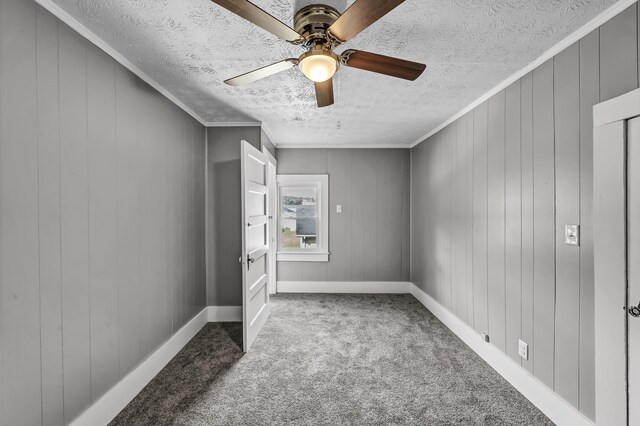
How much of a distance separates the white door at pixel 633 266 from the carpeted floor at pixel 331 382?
2.20ft

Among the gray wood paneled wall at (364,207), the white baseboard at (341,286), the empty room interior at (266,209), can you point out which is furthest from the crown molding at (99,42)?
the white baseboard at (341,286)

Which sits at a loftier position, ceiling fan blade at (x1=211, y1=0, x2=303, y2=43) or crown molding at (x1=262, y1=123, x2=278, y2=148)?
crown molding at (x1=262, y1=123, x2=278, y2=148)

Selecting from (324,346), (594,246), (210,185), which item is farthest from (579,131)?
(210,185)

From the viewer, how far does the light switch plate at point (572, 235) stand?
185 cm

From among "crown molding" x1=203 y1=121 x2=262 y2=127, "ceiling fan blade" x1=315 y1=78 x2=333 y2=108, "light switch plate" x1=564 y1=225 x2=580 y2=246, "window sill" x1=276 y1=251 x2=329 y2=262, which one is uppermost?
"crown molding" x1=203 y1=121 x2=262 y2=127

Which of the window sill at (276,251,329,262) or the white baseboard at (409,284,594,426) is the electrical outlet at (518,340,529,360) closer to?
the white baseboard at (409,284,594,426)

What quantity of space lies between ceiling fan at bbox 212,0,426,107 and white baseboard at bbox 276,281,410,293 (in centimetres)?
369

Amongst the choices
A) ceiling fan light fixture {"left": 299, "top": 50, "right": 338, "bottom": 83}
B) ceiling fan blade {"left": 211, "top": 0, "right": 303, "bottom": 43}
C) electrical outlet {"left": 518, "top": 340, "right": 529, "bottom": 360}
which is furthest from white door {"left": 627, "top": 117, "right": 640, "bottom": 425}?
ceiling fan blade {"left": 211, "top": 0, "right": 303, "bottom": 43}

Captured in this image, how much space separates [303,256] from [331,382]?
2629mm

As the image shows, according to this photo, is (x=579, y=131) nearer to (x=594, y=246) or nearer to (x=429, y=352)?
(x=594, y=246)

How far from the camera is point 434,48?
6.53ft

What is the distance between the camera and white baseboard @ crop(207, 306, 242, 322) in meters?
3.63

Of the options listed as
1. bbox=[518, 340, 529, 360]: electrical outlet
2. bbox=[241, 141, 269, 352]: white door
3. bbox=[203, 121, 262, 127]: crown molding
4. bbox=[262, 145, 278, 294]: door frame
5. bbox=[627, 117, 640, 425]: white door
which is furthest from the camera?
bbox=[262, 145, 278, 294]: door frame

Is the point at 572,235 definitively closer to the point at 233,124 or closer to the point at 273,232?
the point at 233,124
